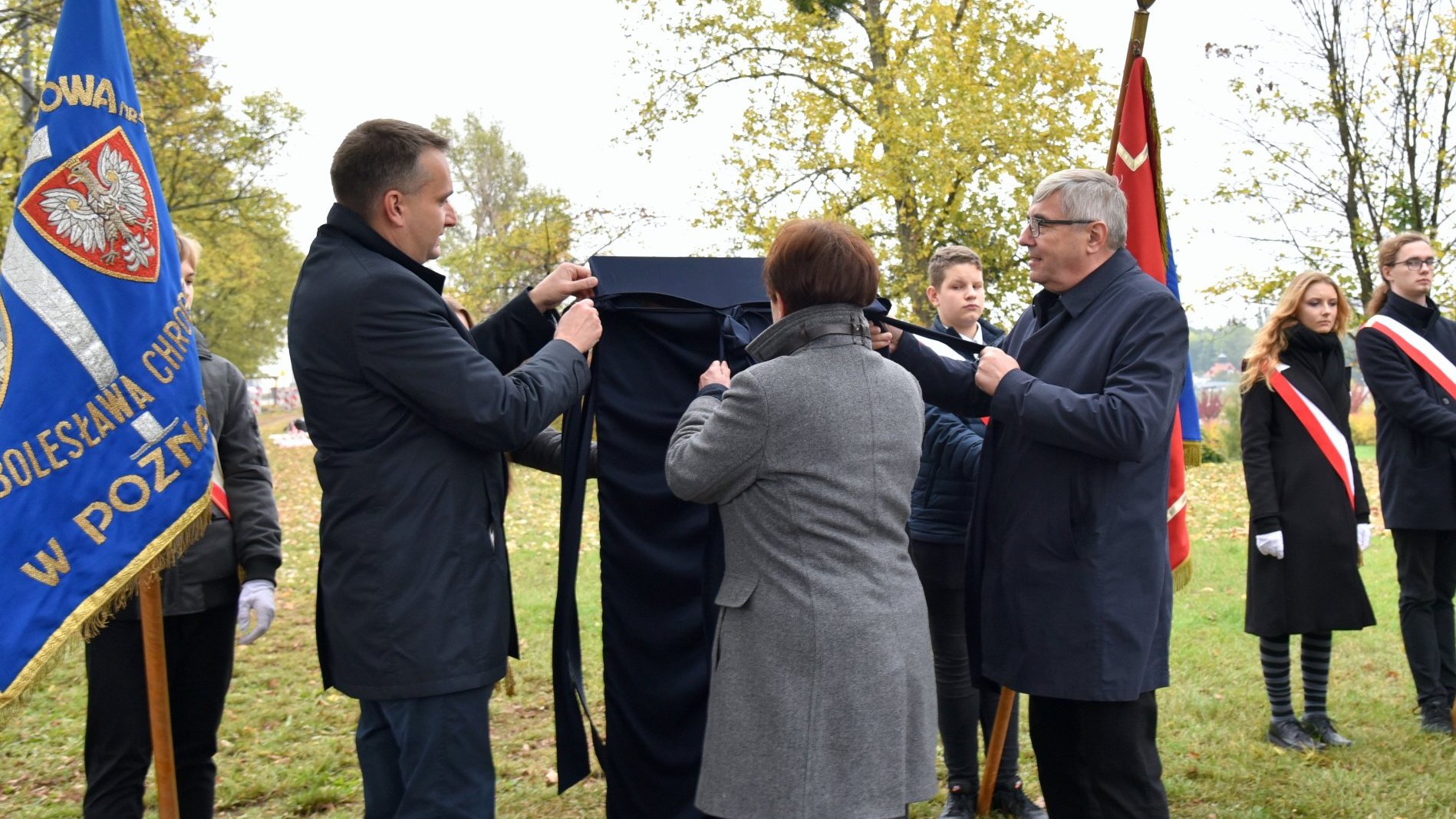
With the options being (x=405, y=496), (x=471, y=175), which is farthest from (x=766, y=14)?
(x=471, y=175)

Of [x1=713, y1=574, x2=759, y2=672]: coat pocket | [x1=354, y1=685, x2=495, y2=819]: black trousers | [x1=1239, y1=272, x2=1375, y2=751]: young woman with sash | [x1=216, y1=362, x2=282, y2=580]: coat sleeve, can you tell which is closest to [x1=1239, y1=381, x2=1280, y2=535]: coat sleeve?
[x1=1239, y1=272, x2=1375, y2=751]: young woman with sash

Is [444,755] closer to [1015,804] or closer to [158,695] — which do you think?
[158,695]

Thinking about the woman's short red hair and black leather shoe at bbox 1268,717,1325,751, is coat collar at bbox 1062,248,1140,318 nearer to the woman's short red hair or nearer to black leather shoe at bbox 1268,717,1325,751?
the woman's short red hair

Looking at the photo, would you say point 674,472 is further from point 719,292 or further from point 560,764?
point 560,764

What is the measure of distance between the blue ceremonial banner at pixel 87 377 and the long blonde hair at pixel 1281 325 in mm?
4664

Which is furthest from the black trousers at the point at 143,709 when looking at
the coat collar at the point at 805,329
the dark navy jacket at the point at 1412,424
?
the dark navy jacket at the point at 1412,424

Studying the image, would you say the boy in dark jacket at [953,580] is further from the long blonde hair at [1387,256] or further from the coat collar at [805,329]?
the long blonde hair at [1387,256]

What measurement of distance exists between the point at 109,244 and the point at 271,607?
1216 mm

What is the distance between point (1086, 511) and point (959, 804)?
6.04ft

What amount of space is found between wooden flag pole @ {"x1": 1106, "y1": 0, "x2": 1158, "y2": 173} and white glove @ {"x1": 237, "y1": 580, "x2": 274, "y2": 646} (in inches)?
123

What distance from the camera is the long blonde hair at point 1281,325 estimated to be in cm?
546

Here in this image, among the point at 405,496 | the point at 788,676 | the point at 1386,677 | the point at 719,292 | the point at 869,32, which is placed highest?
the point at 869,32

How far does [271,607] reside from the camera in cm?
362

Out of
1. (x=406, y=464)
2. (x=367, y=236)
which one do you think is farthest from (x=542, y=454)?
(x=367, y=236)
